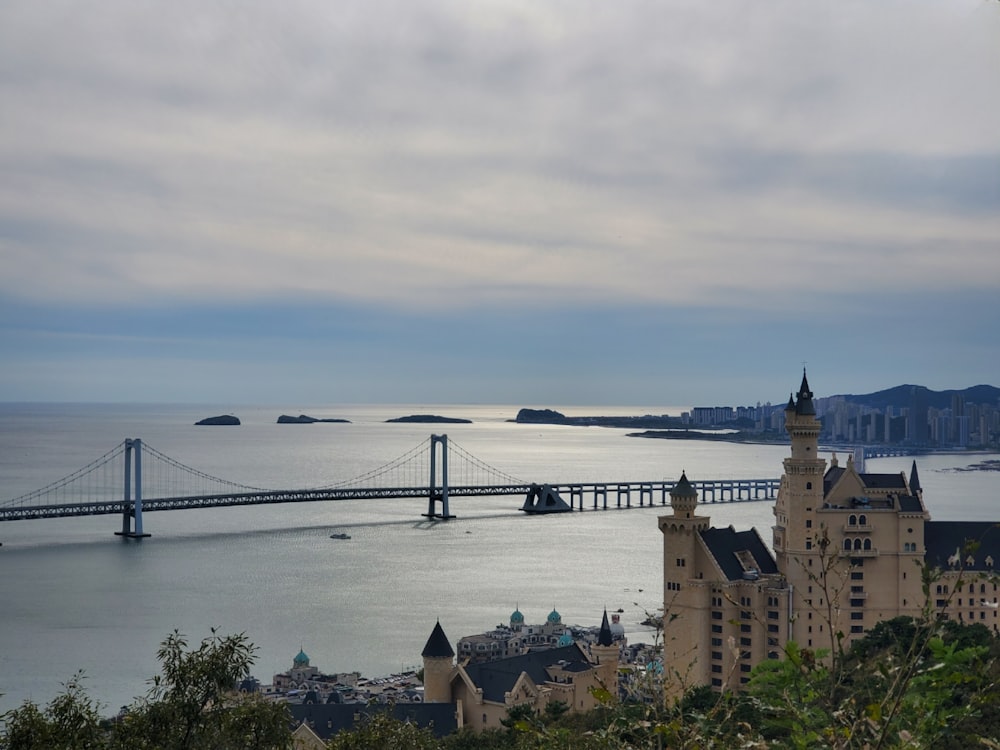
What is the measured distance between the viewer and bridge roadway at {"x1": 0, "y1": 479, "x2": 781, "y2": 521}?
44575 millimetres

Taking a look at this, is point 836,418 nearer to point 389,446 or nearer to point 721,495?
point 721,495

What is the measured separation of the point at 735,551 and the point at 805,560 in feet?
4.48

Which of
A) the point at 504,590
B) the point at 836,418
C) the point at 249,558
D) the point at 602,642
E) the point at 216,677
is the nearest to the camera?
the point at 216,677

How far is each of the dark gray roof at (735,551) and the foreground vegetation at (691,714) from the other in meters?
6.94

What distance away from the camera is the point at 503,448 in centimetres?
11850

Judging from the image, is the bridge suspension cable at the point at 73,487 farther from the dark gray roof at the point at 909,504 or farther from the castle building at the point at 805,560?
the dark gray roof at the point at 909,504

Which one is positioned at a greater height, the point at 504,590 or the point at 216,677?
the point at 216,677

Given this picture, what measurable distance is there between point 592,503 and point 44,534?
3159 cm

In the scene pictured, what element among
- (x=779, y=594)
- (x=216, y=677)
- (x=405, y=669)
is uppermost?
(x=216, y=677)

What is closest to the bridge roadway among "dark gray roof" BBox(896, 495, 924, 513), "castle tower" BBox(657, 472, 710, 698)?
"castle tower" BBox(657, 472, 710, 698)

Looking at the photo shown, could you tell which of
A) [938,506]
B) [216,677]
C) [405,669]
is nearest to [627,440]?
[938,506]

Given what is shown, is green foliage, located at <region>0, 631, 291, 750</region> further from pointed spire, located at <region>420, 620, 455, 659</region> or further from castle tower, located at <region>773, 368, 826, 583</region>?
castle tower, located at <region>773, 368, 826, 583</region>

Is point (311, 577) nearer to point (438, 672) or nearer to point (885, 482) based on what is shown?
point (438, 672)

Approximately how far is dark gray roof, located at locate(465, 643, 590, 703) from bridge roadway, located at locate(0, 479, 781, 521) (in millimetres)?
27690
